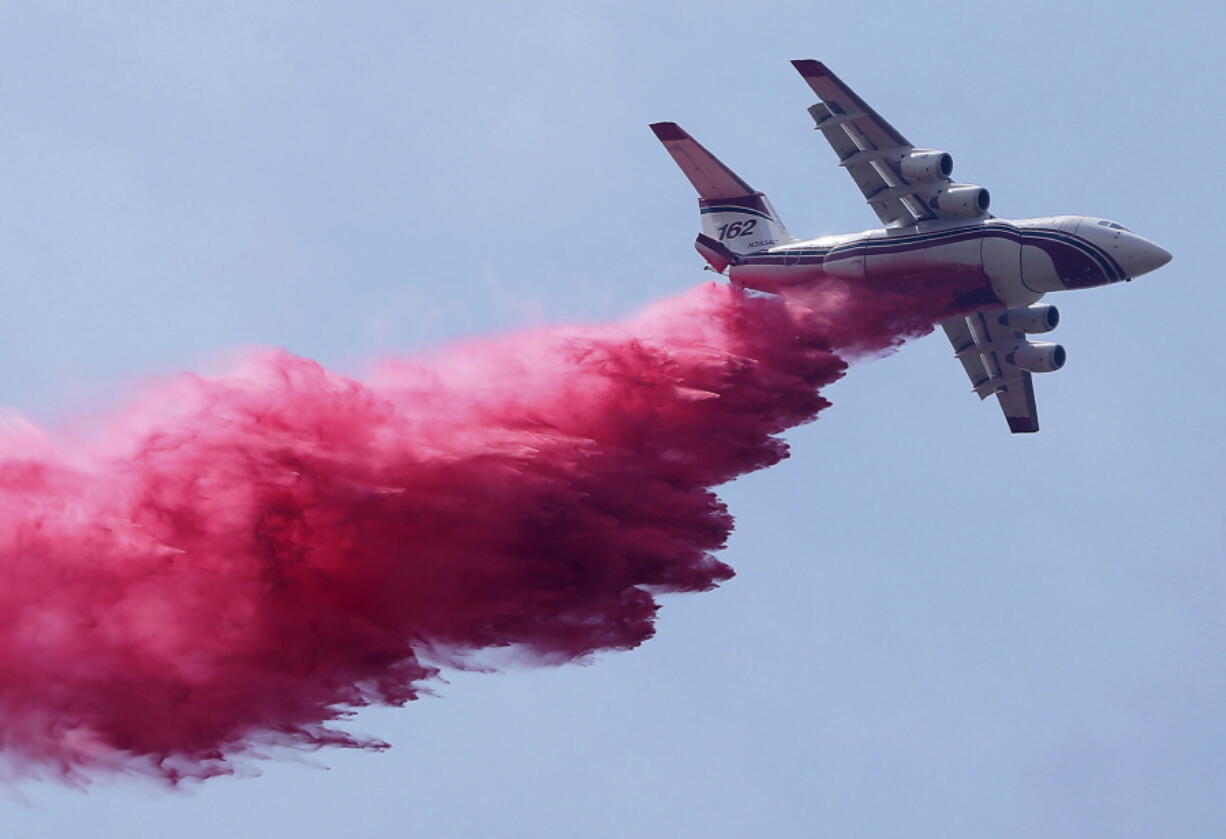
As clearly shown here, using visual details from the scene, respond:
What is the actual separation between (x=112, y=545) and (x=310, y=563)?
294cm

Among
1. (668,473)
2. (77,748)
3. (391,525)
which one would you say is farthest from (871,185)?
(77,748)

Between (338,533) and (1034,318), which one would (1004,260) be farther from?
(338,533)

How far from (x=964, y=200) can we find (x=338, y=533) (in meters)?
13.9

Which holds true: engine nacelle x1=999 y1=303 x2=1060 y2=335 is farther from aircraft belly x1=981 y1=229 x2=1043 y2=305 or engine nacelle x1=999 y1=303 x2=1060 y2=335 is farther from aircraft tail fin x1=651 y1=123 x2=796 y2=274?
aircraft tail fin x1=651 y1=123 x2=796 y2=274

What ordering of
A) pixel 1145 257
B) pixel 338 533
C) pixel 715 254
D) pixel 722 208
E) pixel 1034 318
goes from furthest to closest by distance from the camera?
pixel 722 208 → pixel 715 254 → pixel 1034 318 → pixel 1145 257 → pixel 338 533

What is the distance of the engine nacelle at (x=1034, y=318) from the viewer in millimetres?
36000

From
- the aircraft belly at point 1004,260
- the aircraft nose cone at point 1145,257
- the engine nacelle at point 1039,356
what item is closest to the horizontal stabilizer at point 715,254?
the aircraft belly at point 1004,260

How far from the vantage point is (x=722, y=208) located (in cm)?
3841

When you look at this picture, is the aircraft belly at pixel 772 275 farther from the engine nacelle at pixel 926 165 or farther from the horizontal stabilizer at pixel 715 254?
the engine nacelle at pixel 926 165

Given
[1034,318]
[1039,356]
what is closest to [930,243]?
[1034,318]

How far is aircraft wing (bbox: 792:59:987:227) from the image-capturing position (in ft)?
111

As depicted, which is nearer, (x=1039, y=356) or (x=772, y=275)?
(x=772, y=275)

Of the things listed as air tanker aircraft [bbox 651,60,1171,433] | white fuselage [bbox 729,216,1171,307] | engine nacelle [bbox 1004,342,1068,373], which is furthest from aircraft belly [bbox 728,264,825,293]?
engine nacelle [bbox 1004,342,1068,373]

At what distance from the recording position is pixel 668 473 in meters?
31.0
